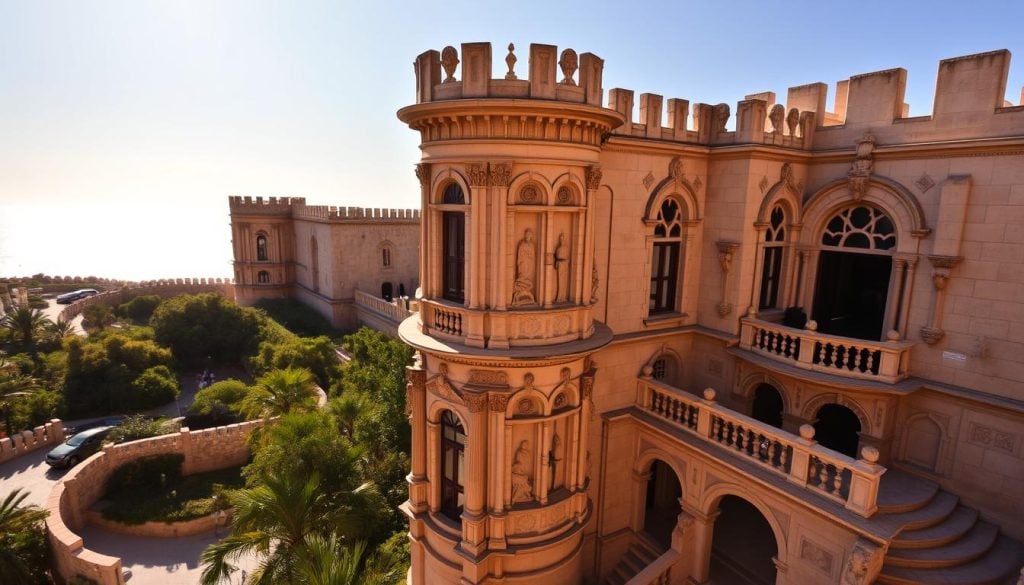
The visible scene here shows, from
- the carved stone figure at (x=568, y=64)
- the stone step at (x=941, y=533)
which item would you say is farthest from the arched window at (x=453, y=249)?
the stone step at (x=941, y=533)

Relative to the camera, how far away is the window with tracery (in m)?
13.9

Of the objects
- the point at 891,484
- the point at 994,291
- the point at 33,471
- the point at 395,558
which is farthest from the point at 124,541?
the point at 994,291

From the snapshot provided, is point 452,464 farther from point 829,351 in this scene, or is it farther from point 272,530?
point 829,351

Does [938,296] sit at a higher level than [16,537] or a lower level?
higher

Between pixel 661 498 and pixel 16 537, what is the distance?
21.7 m

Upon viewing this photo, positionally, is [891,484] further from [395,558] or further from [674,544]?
[395,558]

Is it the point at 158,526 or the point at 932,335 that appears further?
the point at 158,526

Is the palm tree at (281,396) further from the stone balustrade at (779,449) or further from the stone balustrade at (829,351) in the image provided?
the stone balustrade at (829,351)

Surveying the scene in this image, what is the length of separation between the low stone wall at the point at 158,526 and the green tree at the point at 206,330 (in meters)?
17.5

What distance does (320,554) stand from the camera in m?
10.8

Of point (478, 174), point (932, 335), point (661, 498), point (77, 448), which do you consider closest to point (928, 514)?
point (932, 335)

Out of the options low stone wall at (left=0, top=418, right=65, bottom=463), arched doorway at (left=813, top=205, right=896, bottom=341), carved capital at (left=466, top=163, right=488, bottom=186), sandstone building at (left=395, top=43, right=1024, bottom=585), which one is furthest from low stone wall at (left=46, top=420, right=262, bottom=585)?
arched doorway at (left=813, top=205, right=896, bottom=341)

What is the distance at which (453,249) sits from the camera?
1225 centimetres

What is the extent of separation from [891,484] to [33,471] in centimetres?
3331
